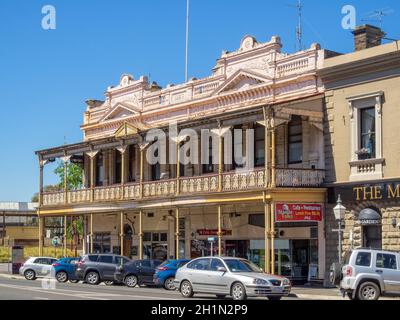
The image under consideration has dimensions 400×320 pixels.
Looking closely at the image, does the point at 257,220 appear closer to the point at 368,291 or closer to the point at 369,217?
the point at 369,217

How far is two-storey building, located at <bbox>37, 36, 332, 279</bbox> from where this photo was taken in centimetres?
3206

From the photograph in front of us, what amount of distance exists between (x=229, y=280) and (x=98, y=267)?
494 inches

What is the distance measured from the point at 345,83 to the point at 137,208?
1277 centimetres

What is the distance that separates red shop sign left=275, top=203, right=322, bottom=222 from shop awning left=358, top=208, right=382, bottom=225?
2.19 metres

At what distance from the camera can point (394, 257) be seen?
78.0ft

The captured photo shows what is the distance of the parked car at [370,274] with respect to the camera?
23.4 m

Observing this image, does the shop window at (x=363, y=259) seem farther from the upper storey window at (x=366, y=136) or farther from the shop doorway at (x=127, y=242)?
the shop doorway at (x=127, y=242)

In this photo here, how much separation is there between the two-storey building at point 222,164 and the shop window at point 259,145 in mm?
53

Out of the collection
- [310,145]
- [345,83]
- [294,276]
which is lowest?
[294,276]

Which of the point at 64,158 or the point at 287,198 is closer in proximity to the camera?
the point at 287,198

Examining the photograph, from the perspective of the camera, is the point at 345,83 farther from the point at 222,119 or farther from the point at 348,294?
the point at 348,294

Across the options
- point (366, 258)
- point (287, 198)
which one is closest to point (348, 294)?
point (366, 258)

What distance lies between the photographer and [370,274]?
23.5m

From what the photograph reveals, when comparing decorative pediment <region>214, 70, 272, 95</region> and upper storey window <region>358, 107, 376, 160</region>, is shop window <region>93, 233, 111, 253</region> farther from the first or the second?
upper storey window <region>358, 107, 376, 160</region>
